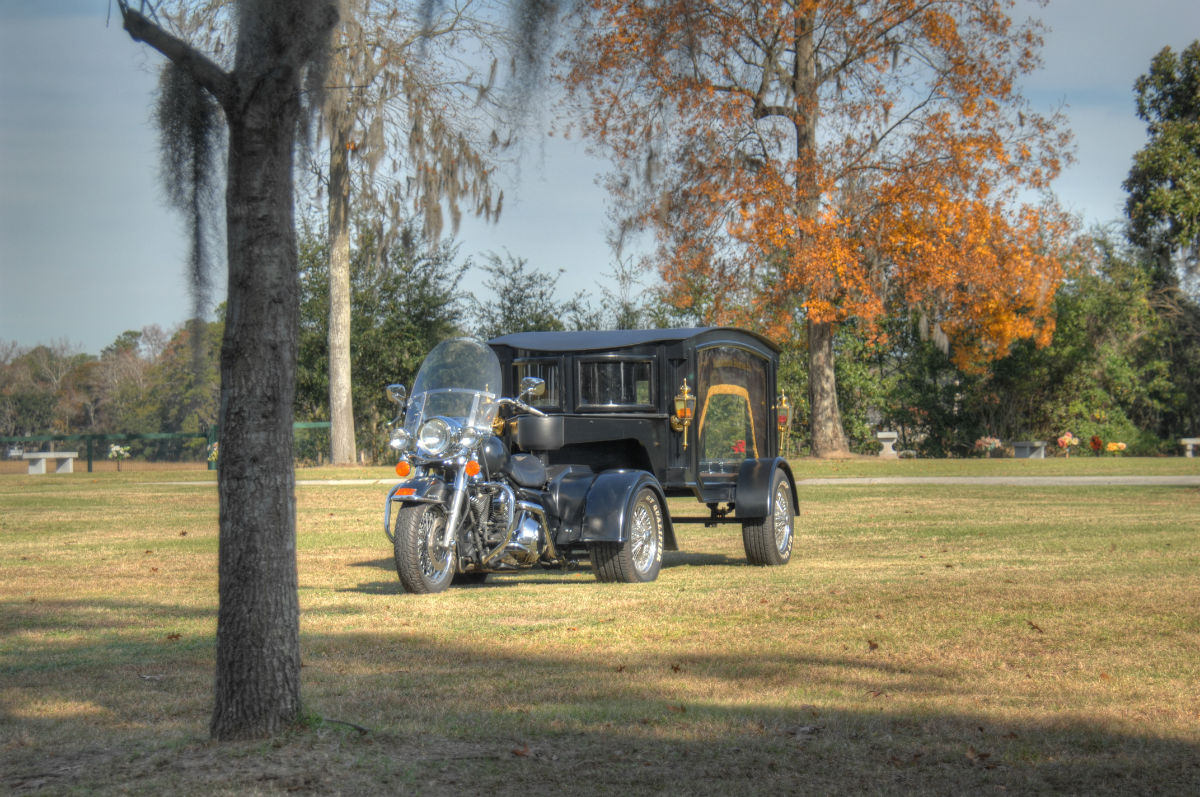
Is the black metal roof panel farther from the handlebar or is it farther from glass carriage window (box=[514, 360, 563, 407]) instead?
the handlebar

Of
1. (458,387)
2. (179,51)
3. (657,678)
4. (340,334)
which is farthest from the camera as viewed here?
(340,334)

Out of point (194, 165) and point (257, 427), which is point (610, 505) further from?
point (194, 165)

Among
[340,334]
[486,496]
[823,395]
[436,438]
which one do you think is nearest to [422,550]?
[486,496]

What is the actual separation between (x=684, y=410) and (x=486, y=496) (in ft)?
6.72

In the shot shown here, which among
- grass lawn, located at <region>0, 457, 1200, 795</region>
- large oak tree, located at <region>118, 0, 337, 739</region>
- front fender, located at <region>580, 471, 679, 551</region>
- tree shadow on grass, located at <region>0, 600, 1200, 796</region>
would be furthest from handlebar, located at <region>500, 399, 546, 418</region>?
large oak tree, located at <region>118, 0, 337, 739</region>

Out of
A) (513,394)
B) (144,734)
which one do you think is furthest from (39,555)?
(144,734)

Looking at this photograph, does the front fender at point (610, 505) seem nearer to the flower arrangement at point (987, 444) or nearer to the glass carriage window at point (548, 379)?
the glass carriage window at point (548, 379)

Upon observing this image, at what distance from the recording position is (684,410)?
10477 millimetres

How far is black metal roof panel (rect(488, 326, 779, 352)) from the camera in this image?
10.6 m

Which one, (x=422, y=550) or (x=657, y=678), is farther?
(x=422, y=550)

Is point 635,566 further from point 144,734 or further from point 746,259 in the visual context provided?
point 746,259

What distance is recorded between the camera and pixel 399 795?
13.3 ft

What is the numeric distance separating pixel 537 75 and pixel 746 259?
82.8ft

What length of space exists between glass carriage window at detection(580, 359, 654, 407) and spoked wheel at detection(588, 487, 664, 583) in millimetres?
1071
